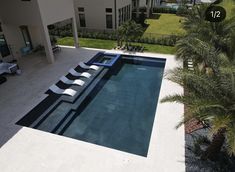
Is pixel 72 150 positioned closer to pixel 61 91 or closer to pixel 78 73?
pixel 61 91

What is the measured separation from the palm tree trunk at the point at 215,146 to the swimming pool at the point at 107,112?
2.42m

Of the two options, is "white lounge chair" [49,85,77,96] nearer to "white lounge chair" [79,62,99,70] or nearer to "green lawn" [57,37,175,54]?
"white lounge chair" [79,62,99,70]

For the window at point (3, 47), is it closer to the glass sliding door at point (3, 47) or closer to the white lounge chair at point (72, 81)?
the glass sliding door at point (3, 47)

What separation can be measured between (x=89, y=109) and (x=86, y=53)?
826 cm

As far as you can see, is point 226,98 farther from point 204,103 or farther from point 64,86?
point 64,86

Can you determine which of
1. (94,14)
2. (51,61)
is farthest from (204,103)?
(94,14)

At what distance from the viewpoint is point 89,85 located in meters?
12.8

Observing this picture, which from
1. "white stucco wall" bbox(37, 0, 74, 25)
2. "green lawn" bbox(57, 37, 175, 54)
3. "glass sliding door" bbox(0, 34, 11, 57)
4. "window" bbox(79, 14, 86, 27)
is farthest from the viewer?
"window" bbox(79, 14, 86, 27)

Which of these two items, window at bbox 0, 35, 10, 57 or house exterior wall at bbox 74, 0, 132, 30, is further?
house exterior wall at bbox 74, 0, 132, 30

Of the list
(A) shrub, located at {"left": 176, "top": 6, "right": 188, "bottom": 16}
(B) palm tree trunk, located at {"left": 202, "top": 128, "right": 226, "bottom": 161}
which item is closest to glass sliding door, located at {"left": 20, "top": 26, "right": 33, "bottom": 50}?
(A) shrub, located at {"left": 176, "top": 6, "right": 188, "bottom": 16}

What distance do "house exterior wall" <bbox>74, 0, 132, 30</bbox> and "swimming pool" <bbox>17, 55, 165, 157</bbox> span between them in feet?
36.7

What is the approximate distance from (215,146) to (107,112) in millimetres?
5685

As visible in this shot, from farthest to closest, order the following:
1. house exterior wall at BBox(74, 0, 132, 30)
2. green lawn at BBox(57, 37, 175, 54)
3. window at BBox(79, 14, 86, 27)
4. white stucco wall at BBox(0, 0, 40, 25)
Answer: window at BBox(79, 14, 86, 27) → house exterior wall at BBox(74, 0, 132, 30) → green lawn at BBox(57, 37, 175, 54) → white stucco wall at BBox(0, 0, 40, 25)

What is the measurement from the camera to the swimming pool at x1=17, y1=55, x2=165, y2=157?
8.86 metres
